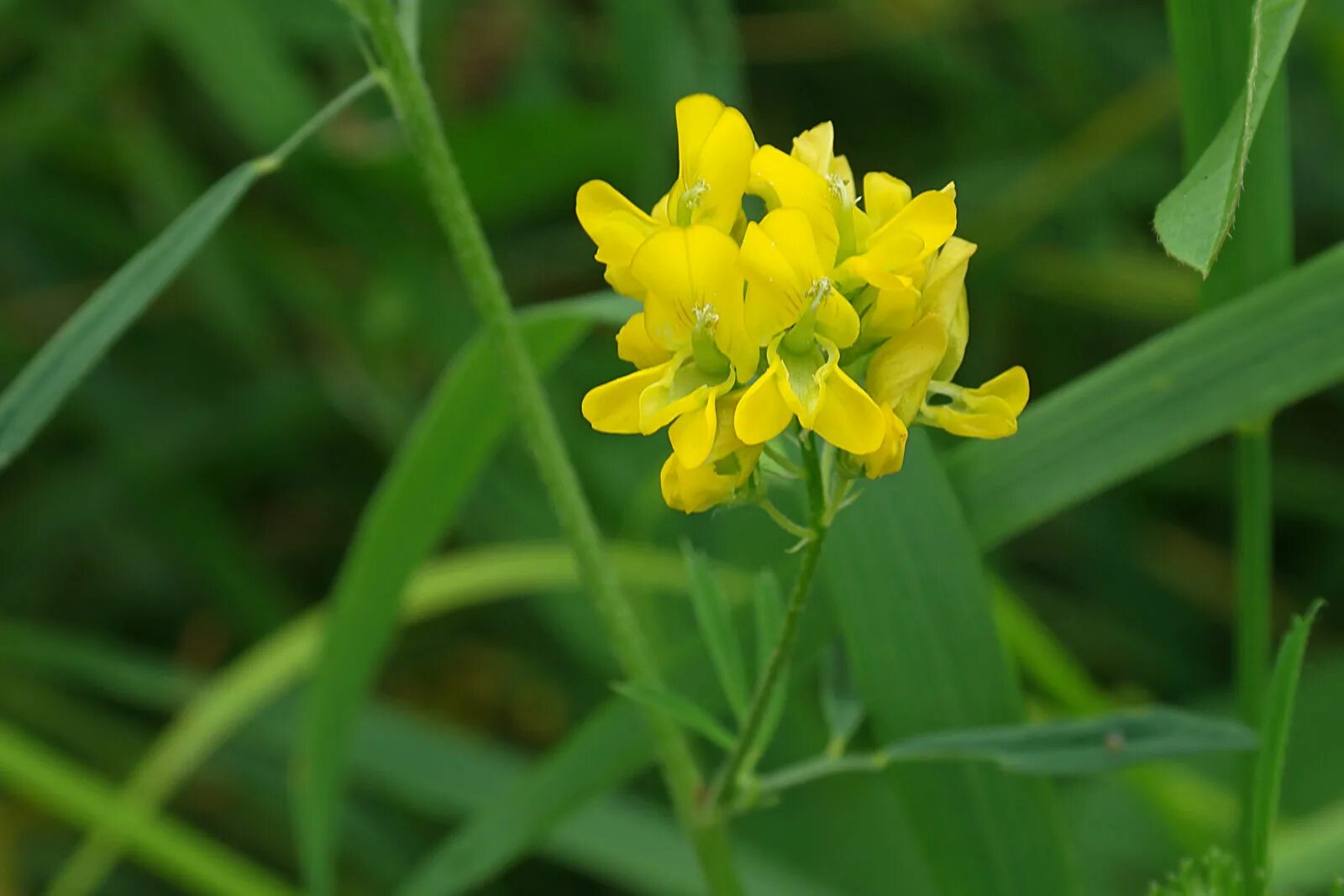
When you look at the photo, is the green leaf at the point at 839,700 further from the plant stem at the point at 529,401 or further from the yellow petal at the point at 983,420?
the yellow petal at the point at 983,420

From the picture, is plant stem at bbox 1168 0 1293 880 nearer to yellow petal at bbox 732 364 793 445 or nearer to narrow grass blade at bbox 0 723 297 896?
yellow petal at bbox 732 364 793 445

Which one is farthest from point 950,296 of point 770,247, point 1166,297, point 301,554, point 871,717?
point 301,554

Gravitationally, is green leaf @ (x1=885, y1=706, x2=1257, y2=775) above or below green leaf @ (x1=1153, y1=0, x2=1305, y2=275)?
below

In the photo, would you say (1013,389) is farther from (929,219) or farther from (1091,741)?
(1091,741)

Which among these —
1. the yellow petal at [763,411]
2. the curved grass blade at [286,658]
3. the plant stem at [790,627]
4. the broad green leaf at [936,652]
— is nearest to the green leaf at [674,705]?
the plant stem at [790,627]

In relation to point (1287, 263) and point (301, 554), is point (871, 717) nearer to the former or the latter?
point (1287, 263)

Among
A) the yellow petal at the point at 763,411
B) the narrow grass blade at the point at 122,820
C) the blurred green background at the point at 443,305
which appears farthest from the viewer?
the blurred green background at the point at 443,305

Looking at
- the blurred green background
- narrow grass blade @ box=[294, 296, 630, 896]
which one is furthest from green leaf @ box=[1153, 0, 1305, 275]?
the blurred green background
